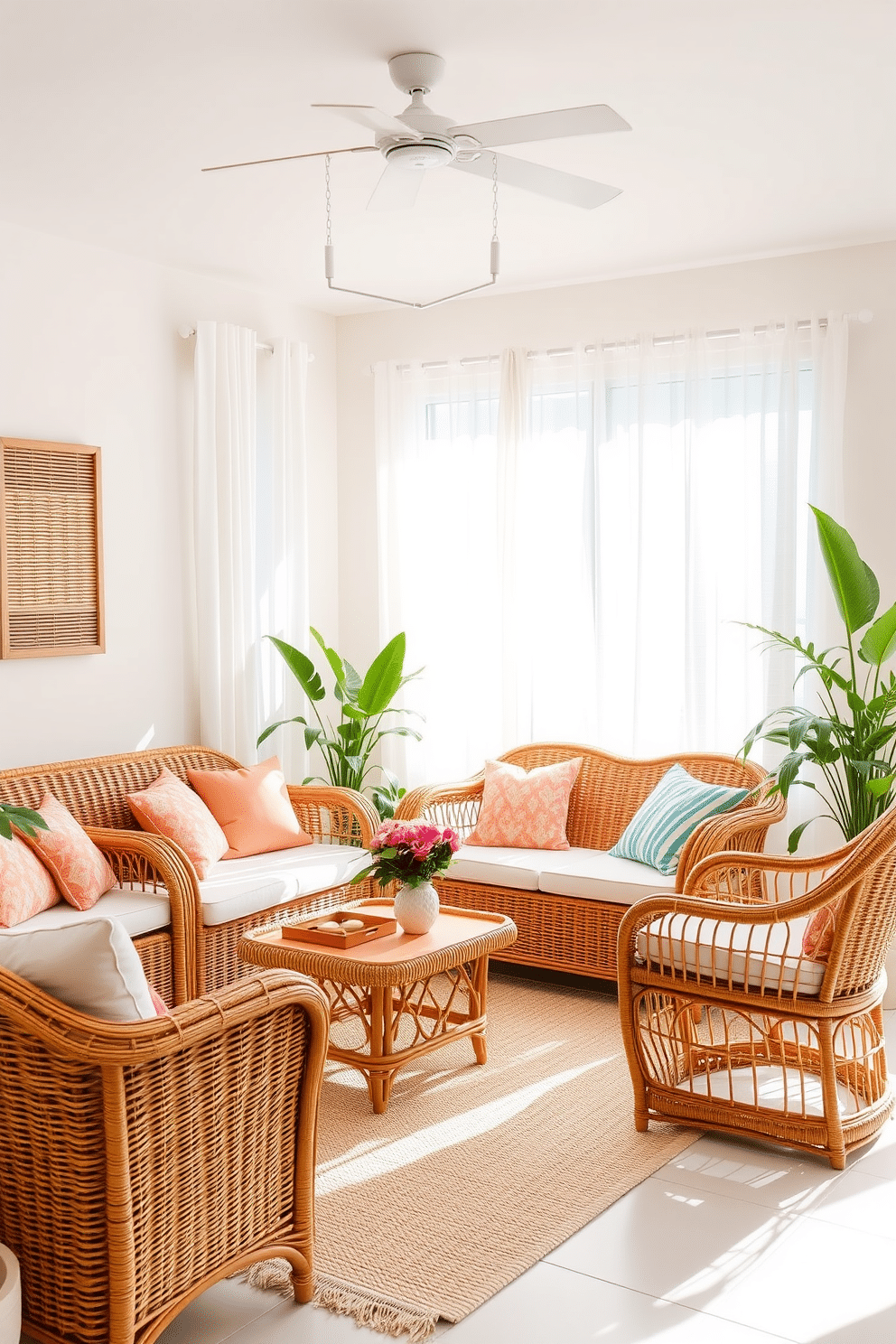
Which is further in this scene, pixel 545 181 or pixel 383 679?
pixel 383 679

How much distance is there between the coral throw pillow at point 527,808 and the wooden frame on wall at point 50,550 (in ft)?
5.62

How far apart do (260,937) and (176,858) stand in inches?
18.5

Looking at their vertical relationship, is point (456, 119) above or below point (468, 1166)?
above

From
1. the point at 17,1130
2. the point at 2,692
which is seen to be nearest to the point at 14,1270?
the point at 17,1130

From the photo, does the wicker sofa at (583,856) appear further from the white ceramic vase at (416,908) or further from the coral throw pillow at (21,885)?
the coral throw pillow at (21,885)

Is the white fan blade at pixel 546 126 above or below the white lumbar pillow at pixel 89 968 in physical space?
above

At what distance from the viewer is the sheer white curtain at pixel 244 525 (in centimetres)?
527

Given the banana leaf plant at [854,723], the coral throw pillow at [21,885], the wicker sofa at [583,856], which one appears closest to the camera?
the coral throw pillow at [21,885]

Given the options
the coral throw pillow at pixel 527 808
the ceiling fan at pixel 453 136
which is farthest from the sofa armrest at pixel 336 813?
the ceiling fan at pixel 453 136

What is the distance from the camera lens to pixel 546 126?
9.64ft

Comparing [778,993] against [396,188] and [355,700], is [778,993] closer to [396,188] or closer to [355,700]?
[396,188]

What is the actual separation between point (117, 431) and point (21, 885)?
198 centimetres

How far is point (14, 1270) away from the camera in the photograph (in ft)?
7.19

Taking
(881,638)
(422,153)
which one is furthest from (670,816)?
(422,153)
